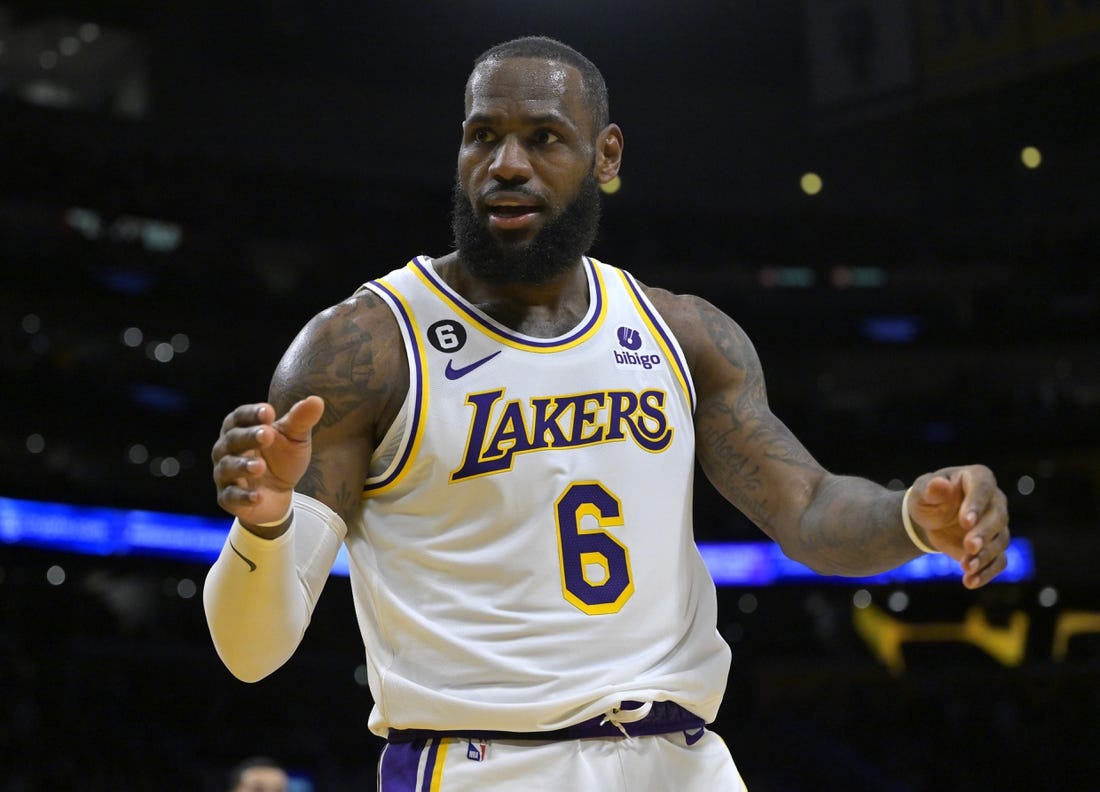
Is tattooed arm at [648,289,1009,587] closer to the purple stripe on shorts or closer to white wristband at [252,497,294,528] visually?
the purple stripe on shorts

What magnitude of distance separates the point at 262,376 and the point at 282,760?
5.50m

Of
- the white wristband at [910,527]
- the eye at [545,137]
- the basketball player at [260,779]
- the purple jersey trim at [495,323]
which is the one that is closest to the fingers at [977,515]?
the white wristband at [910,527]

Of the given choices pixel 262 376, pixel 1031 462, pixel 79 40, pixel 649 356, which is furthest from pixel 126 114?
pixel 649 356

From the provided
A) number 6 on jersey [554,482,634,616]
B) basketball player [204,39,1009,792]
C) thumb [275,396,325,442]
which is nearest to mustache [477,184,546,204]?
basketball player [204,39,1009,792]

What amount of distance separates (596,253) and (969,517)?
1699cm

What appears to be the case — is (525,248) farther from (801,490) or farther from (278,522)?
(278,522)

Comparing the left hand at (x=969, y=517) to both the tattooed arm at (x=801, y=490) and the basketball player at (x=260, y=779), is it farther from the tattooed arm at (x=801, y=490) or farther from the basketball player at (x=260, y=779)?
the basketball player at (x=260, y=779)

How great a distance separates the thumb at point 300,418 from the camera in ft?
7.82

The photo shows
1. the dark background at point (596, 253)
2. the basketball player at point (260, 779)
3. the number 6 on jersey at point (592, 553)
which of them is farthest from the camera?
the dark background at point (596, 253)

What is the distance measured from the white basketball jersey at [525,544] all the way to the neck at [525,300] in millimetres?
69

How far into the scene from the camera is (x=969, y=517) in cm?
237

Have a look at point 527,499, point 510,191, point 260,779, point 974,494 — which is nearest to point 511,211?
point 510,191

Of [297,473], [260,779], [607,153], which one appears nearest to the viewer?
[297,473]

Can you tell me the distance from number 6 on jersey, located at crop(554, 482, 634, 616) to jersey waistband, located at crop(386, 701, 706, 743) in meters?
0.22
